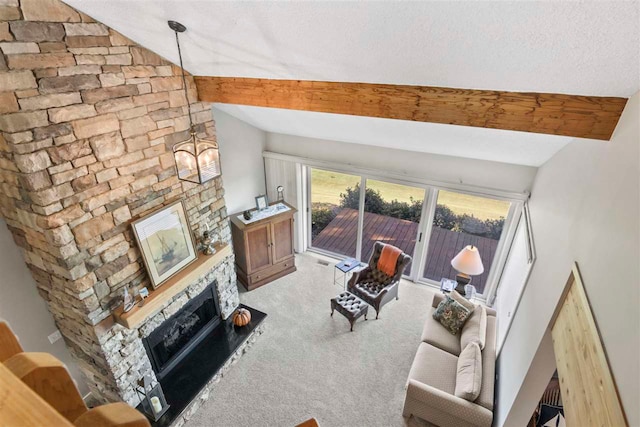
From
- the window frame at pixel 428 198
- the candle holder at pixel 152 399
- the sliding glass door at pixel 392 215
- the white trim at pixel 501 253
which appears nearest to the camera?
the candle holder at pixel 152 399

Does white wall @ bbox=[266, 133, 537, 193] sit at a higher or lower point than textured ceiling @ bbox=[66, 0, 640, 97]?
lower

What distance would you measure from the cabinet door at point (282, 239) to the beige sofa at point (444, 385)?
8.65ft

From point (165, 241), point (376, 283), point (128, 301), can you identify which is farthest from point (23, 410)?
point (376, 283)

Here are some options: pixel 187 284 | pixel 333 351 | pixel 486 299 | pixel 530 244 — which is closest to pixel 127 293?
pixel 187 284

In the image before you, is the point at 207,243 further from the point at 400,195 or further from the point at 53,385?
the point at 53,385

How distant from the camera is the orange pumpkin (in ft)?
14.7

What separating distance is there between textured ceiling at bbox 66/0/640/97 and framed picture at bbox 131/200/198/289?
1633 mm

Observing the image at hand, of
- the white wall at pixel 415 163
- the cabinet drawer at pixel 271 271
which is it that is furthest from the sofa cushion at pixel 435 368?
the cabinet drawer at pixel 271 271

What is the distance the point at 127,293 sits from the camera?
3125 mm

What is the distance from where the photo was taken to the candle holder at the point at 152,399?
3.35m

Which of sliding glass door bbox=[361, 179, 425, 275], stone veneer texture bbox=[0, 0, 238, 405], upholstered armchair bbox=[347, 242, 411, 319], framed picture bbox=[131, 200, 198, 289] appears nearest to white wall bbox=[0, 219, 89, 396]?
stone veneer texture bbox=[0, 0, 238, 405]

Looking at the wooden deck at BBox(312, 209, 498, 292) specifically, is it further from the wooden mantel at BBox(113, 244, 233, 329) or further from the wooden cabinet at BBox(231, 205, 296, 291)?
the wooden mantel at BBox(113, 244, 233, 329)

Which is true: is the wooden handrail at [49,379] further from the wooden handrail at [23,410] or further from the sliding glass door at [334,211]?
the sliding glass door at [334,211]

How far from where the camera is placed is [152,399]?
334cm
